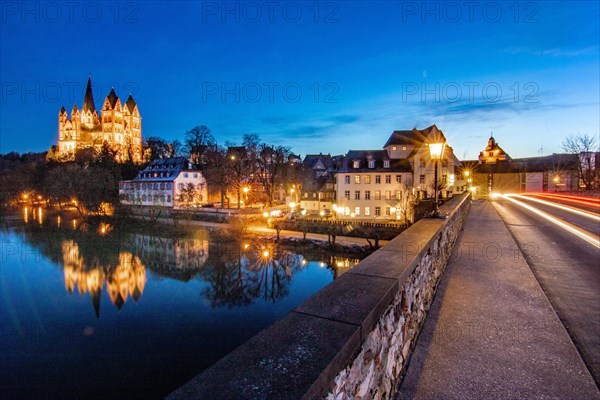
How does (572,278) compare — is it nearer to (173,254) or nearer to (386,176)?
(173,254)

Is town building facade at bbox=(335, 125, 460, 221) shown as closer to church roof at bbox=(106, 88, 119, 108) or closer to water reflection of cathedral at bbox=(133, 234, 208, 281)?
water reflection of cathedral at bbox=(133, 234, 208, 281)

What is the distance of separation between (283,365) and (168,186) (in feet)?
185

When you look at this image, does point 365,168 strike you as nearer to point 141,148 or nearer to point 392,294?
point 392,294

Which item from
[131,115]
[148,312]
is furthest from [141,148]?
[148,312]

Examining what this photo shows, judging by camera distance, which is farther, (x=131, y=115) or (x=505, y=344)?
(x=131, y=115)

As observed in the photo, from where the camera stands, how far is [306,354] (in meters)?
1.72

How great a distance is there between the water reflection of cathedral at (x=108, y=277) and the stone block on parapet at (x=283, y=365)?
20550 mm

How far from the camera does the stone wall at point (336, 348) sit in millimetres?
1493

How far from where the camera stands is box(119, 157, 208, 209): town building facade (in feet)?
173

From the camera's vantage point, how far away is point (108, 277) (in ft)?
80.7

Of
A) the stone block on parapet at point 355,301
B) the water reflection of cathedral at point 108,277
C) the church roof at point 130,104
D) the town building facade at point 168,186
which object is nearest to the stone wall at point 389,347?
the stone block on parapet at point 355,301

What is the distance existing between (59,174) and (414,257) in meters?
63.6

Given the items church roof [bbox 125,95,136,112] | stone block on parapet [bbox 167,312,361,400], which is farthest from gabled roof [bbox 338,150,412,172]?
church roof [bbox 125,95,136,112]

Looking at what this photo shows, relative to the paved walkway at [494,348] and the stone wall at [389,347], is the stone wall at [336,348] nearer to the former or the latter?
the stone wall at [389,347]
